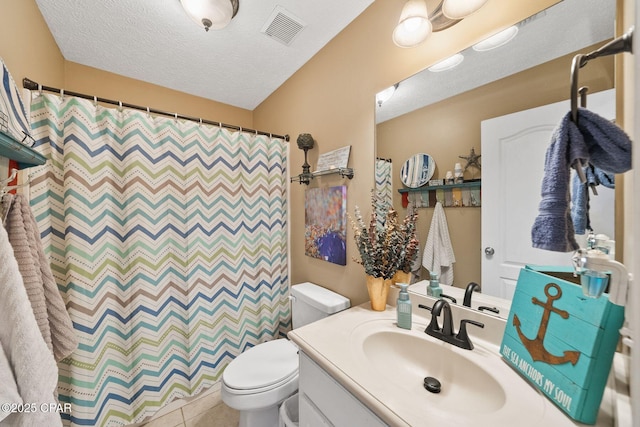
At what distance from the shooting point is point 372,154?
1.28 meters

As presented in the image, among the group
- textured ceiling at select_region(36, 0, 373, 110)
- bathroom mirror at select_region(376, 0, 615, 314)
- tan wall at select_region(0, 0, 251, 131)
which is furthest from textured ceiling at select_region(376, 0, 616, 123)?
tan wall at select_region(0, 0, 251, 131)

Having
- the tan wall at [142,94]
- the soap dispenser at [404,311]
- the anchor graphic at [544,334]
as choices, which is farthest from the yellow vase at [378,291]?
the tan wall at [142,94]

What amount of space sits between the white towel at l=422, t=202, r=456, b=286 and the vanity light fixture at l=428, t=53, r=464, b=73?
1.95ft

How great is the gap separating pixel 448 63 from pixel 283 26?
0.99m

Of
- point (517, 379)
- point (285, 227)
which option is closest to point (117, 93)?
point (285, 227)

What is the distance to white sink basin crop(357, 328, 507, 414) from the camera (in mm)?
681

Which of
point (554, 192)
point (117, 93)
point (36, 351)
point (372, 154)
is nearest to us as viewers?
point (554, 192)

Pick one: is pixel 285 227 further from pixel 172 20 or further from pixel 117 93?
pixel 117 93

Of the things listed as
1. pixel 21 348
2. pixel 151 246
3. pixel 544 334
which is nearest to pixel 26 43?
pixel 151 246

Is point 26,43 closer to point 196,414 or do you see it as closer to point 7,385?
point 7,385

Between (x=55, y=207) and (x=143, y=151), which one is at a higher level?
(x=143, y=151)

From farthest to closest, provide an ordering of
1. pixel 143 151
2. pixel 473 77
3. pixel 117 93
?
pixel 117 93
pixel 143 151
pixel 473 77

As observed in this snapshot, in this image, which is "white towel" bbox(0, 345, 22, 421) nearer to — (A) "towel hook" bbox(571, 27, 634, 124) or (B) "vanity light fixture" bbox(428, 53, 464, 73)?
(A) "towel hook" bbox(571, 27, 634, 124)

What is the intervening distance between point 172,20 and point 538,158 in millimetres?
1942
